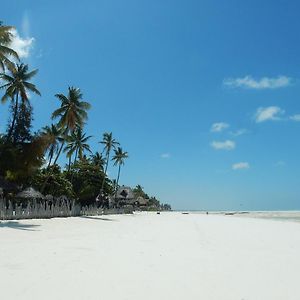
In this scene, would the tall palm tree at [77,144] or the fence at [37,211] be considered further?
the tall palm tree at [77,144]

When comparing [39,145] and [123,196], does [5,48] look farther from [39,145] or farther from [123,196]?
[123,196]

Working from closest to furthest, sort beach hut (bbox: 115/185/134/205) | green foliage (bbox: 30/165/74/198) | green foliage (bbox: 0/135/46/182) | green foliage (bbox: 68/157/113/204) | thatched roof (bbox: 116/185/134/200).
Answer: green foliage (bbox: 0/135/46/182) → green foliage (bbox: 30/165/74/198) → green foliage (bbox: 68/157/113/204) → beach hut (bbox: 115/185/134/205) → thatched roof (bbox: 116/185/134/200)

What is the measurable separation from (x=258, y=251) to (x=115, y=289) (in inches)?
274

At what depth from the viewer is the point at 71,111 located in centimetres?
4009

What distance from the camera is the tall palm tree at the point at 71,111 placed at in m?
39.9

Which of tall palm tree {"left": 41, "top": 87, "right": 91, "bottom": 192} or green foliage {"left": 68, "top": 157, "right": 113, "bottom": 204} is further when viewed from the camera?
green foliage {"left": 68, "top": 157, "right": 113, "bottom": 204}

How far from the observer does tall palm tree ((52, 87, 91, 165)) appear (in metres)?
39.9

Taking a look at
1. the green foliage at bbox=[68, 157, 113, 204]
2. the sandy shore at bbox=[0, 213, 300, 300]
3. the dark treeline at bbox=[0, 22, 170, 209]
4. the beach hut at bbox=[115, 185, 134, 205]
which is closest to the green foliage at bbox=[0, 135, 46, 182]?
the dark treeline at bbox=[0, 22, 170, 209]

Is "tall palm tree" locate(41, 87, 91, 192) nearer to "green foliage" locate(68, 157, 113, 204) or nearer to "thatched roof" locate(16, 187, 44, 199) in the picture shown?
"thatched roof" locate(16, 187, 44, 199)

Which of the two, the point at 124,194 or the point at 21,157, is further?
the point at 124,194

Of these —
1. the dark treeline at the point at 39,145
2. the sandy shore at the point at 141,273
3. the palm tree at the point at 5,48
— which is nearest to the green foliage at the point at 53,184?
the dark treeline at the point at 39,145

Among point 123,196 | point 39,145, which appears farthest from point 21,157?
point 123,196

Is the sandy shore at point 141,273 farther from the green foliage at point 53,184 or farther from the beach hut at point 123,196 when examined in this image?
the beach hut at point 123,196

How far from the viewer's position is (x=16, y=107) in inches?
1323
